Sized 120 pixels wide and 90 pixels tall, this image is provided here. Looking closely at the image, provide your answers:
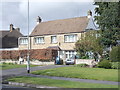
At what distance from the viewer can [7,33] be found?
60.8 meters

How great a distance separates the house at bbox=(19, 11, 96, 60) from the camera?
3919cm

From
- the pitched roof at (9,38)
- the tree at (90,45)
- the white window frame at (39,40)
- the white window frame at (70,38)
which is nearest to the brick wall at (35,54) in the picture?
the tree at (90,45)

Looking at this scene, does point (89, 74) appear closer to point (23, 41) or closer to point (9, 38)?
point (23, 41)

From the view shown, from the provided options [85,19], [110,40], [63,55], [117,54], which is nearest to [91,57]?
[110,40]

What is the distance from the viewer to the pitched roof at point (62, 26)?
40.2m

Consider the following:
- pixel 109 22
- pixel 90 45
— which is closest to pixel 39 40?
pixel 90 45

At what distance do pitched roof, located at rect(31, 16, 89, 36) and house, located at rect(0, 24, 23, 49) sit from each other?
14.4 m

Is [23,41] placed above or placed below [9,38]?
below

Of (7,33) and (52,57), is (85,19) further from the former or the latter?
(7,33)

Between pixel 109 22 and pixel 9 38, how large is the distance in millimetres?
38002

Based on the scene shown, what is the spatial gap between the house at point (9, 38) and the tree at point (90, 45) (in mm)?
31454

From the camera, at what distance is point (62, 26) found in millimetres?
42906

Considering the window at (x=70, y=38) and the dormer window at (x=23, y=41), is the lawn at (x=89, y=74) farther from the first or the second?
the dormer window at (x=23, y=41)

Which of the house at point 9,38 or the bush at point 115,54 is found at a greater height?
the house at point 9,38
